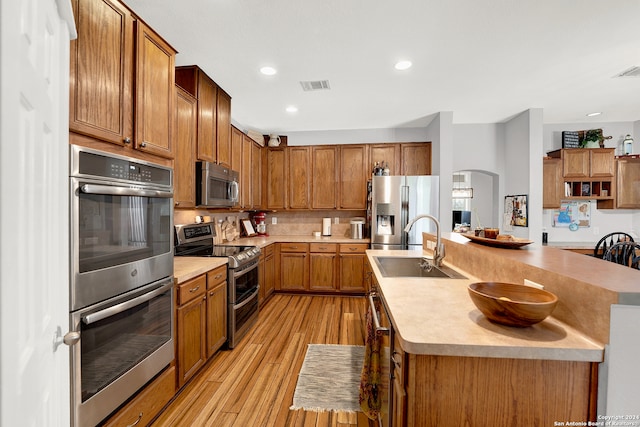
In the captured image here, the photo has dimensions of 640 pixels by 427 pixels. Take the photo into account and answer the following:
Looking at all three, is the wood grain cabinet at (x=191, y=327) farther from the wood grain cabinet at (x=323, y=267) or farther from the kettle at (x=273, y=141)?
the kettle at (x=273, y=141)

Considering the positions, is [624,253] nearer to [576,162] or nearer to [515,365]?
[576,162]

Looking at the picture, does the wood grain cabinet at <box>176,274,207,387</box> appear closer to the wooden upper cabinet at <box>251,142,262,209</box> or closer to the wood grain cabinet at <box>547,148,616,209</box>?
the wooden upper cabinet at <box>251,142,262,209</box>

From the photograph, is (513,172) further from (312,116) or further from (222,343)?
(222,343)

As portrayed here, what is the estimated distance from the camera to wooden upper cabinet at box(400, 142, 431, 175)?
447 centimetres

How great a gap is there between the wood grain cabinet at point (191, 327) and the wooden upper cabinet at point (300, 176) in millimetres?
2676

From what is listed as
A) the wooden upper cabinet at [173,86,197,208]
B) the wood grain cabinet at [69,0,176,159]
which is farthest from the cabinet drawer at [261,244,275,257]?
the wood grain cabinet at [69,0,176,159]

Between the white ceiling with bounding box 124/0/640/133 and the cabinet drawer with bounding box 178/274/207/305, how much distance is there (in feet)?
6.20

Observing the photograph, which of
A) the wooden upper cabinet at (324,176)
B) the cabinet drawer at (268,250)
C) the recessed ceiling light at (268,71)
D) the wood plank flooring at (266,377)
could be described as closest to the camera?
the wood plank flooring at (266,377)

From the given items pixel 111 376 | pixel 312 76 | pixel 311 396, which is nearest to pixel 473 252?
pixel 311 396

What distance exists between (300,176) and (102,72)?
3452 millimetres

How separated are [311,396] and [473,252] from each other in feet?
4.80

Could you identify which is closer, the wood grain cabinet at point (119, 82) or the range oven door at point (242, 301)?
the wood grain cabinet at point (119, 82)

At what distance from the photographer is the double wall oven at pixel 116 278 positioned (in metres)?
1.20

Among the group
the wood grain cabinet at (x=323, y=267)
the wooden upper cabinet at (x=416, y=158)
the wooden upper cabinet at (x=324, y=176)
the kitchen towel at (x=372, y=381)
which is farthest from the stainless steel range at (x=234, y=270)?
the wooden upper cabinet at (x=416, y=158)
